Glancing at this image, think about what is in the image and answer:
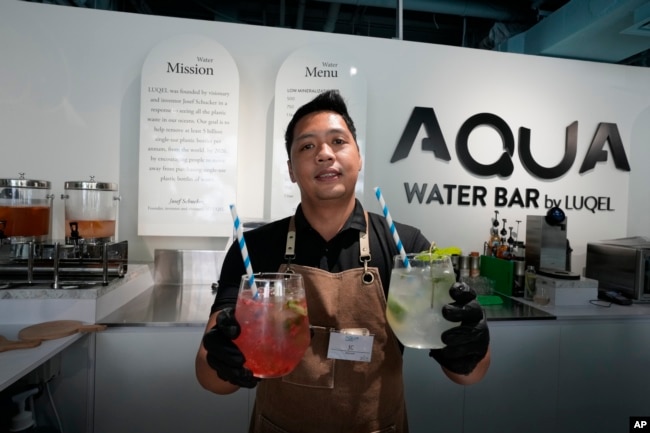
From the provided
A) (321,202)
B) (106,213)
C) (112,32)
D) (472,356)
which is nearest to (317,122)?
(321,202)

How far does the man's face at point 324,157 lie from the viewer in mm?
1256

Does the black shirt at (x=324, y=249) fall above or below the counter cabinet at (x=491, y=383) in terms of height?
above

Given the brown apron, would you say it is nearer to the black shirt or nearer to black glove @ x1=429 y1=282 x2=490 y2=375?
the black shirt

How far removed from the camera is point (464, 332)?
1.00 meters

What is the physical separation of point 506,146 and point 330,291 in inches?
104

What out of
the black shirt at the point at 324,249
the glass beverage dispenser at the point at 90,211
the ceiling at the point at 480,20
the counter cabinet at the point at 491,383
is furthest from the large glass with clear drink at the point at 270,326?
the ceiling at the point at 480,20

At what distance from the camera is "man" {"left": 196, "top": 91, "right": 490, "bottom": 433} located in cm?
125

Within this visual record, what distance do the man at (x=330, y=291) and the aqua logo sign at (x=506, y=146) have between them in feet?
6.21

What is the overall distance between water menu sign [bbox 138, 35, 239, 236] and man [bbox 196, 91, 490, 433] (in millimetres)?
1546

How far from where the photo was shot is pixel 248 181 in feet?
9.87

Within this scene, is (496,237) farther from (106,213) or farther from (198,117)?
(106,213)

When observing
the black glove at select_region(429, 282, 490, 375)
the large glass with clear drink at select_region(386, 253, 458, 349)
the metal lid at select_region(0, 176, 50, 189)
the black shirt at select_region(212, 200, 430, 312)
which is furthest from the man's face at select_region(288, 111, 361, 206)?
the metal lid at select_region(0, 176, 50, 189)

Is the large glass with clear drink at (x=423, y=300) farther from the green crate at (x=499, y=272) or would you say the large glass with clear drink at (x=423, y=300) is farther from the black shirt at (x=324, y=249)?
the green crate at (x=499, y=272)

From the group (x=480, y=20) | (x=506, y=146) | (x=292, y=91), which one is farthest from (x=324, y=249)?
Answer: (x=480, y=20)
